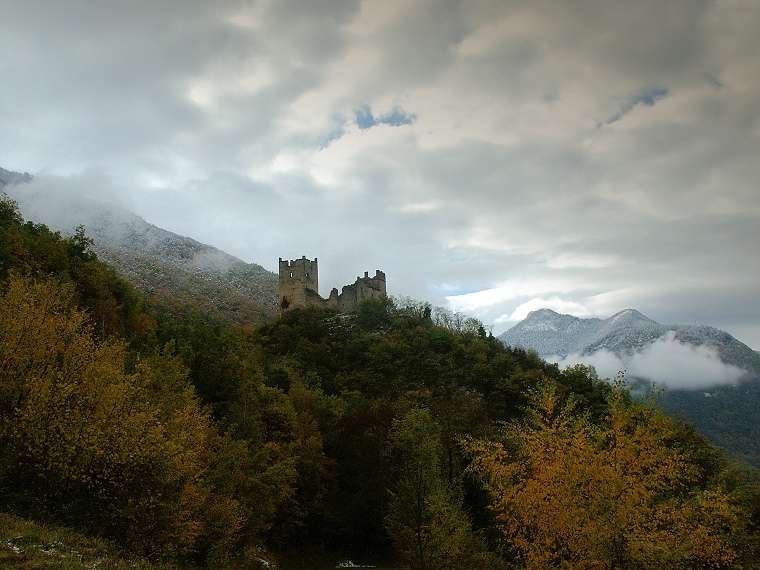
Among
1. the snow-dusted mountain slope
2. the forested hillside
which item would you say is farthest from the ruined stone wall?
the forested hillside

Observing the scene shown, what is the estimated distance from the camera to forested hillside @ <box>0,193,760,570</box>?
1456 centimetres

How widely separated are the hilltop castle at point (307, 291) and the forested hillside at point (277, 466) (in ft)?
155

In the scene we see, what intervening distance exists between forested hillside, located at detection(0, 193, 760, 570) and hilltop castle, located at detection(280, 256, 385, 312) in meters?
47.2

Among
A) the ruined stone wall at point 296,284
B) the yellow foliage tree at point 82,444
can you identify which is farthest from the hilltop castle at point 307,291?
the yellow foliage tree at point 82,444

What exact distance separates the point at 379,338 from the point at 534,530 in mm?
64846

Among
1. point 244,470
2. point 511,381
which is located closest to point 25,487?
point 244,470

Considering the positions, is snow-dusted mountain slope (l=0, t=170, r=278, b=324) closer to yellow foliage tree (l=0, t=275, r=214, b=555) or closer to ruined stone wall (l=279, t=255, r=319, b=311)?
ruined stone wall (l=279, t=255, r=319, b=311)

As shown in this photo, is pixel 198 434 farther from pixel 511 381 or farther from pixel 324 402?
pixel 511 381

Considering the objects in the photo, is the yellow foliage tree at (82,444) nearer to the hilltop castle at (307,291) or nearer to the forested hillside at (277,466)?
the forested hillside at (277,466)

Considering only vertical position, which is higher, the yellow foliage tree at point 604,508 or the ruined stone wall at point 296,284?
the ruined stone wall at point 296,284

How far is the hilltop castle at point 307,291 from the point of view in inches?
3637

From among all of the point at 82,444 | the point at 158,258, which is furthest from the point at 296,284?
the point at 82,444

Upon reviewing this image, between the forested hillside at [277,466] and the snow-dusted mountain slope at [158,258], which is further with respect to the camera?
the snow-dusted mountain slope at [158,258]

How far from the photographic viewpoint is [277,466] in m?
27.4
